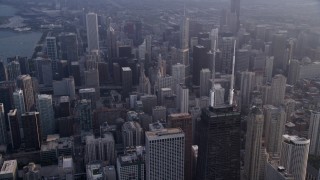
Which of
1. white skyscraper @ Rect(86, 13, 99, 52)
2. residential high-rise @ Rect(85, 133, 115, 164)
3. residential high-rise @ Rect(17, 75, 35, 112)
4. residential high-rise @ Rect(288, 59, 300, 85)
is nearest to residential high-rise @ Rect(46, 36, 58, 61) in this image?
white skyscraper @ Rect(86, 13, 99, 52)

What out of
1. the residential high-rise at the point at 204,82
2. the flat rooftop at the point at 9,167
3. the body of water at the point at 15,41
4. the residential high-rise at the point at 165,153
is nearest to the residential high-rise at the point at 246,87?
the residential high-rise at the point at 204,82

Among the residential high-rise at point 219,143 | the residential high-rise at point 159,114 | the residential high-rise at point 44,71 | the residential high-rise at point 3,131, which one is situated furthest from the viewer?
the residential high-rise at point 44,71

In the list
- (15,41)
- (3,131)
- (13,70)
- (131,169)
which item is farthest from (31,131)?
(15,41)

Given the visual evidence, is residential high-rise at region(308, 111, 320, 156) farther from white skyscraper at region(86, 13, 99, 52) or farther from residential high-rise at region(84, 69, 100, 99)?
white skyscraper at region(86, 13, 99, 52)

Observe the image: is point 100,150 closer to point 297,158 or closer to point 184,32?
point 297,158

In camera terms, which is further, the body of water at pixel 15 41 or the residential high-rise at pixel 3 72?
the body of water at pixel 15 41

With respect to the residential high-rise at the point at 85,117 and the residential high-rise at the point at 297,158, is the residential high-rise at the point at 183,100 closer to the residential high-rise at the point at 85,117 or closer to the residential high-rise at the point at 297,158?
the residential high-rise at the point at 85,117

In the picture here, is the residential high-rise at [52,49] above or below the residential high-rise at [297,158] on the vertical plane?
above
